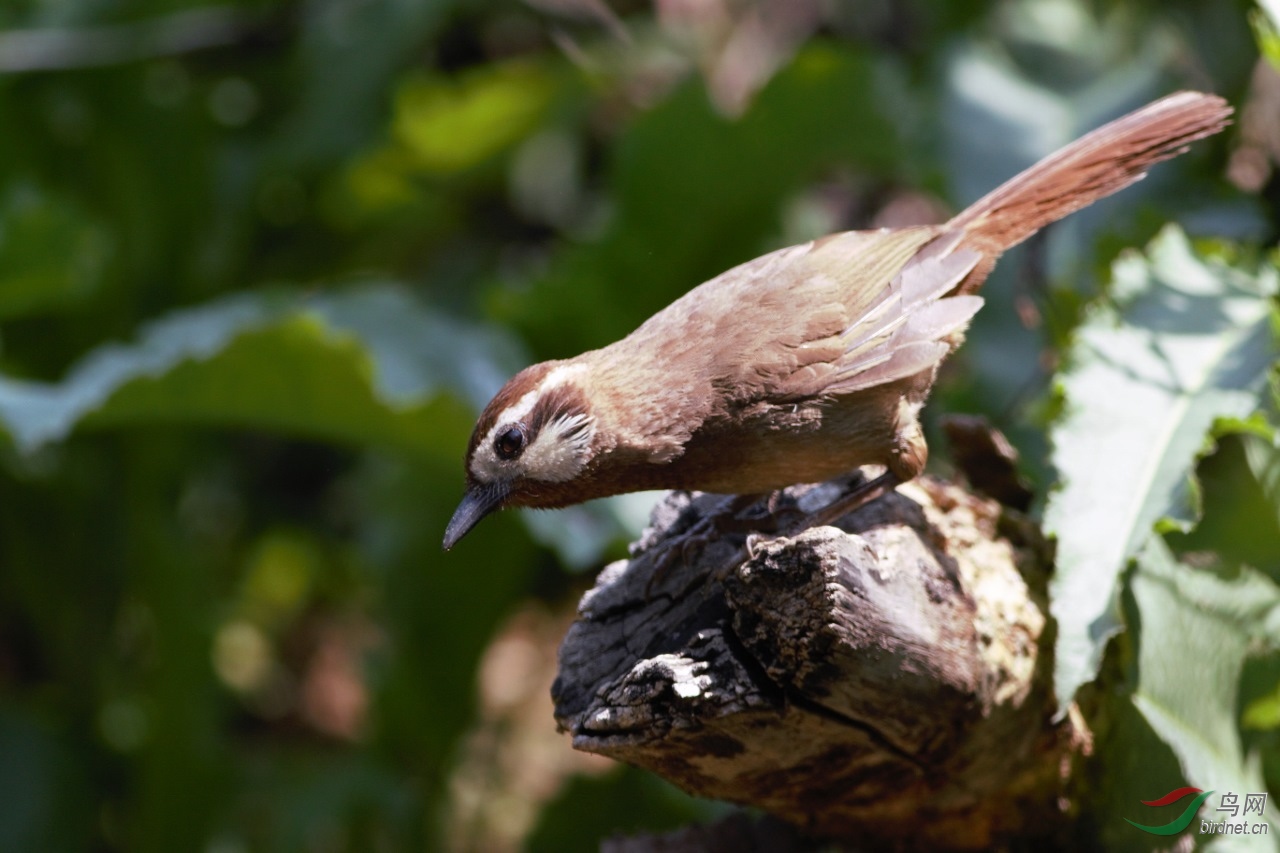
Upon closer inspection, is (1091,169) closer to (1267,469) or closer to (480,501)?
(1267,469)

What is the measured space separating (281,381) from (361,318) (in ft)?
2.44

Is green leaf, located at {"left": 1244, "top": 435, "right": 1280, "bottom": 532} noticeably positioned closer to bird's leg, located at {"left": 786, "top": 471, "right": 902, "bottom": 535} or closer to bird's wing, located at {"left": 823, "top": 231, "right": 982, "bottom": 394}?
bird's wing, located at {"left": 823, "top": 231, "right": 982, "bottom": 394}

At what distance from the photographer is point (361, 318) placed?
4.77 metres

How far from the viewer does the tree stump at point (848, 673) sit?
2.19m

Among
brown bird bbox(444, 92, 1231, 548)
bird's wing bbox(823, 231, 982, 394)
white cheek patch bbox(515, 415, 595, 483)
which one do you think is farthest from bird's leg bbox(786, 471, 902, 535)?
white cheek patch bbox(515, 415, 595, 483)

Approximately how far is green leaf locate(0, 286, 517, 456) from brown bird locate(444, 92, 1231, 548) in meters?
1.36

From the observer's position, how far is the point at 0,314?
4.69 m

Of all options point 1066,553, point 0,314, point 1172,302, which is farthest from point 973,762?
point 0,314

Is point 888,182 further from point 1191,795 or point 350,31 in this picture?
point 1191,795

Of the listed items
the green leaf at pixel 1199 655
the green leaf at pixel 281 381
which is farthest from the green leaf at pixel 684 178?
the green leaf at pixel 1199 655

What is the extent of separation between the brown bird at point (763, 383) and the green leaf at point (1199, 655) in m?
0.55

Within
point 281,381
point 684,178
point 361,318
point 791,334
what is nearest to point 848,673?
point 791,334

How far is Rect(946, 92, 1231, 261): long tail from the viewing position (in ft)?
9.32

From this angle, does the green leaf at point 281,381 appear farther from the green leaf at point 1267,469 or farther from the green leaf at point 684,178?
the green leaf at point 1267,469
